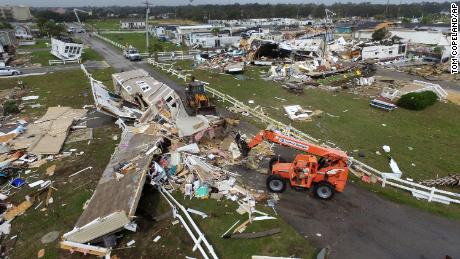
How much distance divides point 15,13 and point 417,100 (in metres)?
176

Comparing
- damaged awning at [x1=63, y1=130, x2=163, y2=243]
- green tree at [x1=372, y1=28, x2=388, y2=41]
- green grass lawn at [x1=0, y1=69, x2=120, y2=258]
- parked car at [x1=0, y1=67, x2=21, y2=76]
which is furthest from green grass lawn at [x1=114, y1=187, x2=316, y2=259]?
green tree at [x1=372, y1=28, x2=388, y2=41]

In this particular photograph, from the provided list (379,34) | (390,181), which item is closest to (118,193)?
(390,181)

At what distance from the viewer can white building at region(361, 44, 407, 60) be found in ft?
142

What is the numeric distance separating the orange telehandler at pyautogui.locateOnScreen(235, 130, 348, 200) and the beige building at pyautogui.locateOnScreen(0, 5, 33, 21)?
170 m

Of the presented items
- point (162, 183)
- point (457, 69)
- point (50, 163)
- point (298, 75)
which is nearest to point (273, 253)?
point (162, 183)

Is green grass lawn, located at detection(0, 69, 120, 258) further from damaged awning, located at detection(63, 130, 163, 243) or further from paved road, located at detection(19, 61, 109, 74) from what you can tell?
paved road, located at detection(19, 61, 109, 74)

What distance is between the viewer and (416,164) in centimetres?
1586

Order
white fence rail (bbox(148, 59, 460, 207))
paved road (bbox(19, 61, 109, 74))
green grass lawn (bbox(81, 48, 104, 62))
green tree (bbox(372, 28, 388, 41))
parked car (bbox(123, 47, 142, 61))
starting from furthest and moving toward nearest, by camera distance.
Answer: green tree (bbox(372, 28, 388, 41)) < green grass lawn (bbox(81, 48, 104, 62)) < parked car (bbox(123, 47, 142, 61)) < paved road (bbox(19, 61, 109, 74)) < white fence rail (bbox(148, 59, 460, 207))

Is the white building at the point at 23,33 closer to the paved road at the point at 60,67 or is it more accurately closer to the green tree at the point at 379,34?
the paved road at the point at 60,67

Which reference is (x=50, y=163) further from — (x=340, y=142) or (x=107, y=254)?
(x=340, y=142)

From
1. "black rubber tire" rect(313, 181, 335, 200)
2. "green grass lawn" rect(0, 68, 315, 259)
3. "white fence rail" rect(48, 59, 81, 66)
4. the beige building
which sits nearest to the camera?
"green grass lawn" rect(0, 68, 315, 259)

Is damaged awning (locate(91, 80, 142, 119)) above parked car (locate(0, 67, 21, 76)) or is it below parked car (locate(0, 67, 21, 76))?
below

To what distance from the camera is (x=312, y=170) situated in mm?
12922

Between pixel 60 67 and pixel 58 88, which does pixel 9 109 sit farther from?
pixel 60 67
